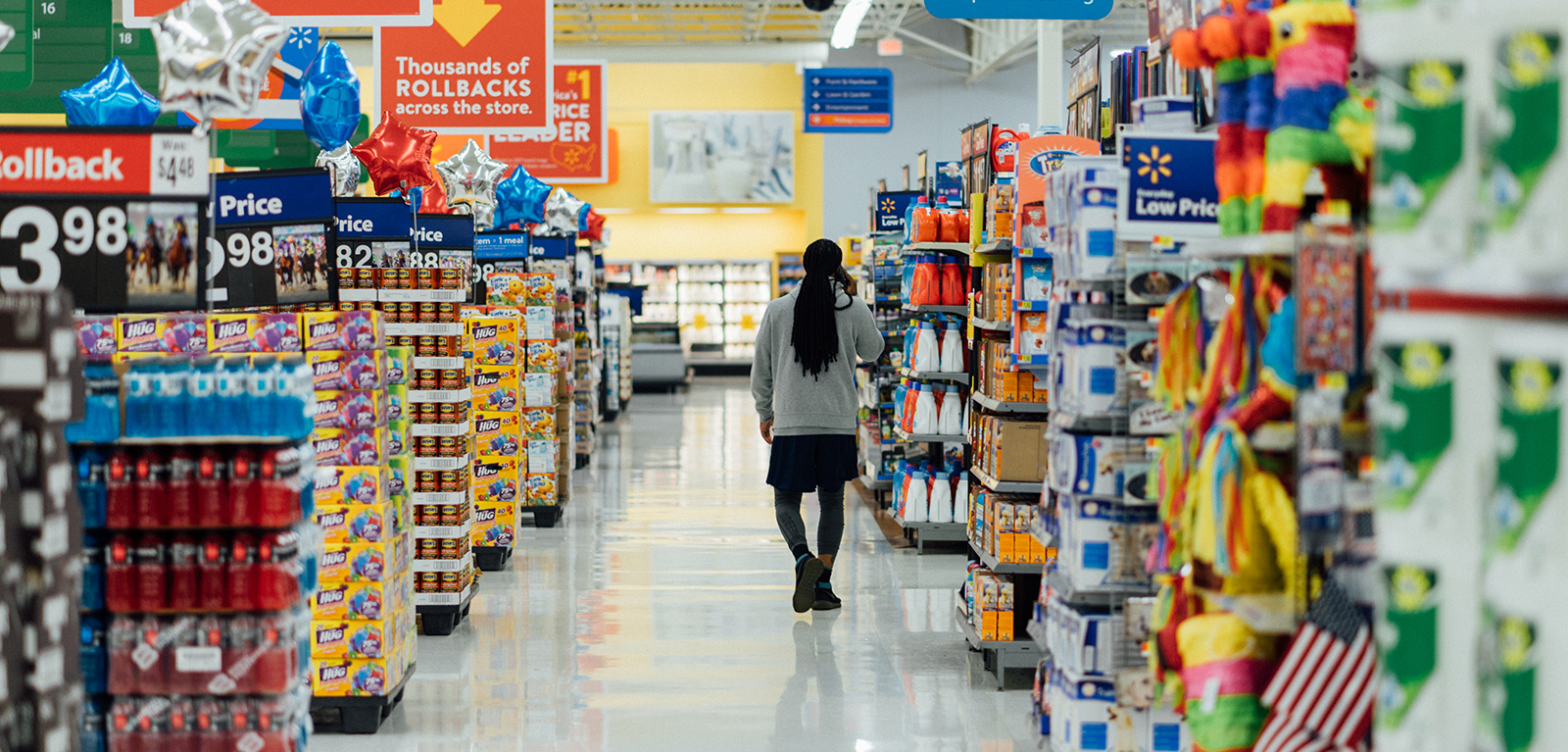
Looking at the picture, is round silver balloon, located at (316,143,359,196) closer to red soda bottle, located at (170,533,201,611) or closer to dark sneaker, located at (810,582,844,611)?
dark sneaker, located at (810,582,844,611)

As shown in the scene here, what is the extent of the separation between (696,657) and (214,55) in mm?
3129

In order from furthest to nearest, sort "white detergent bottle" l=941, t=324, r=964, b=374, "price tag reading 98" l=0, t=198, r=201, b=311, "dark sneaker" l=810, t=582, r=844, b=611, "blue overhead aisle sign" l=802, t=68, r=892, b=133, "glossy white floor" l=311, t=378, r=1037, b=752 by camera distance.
Answer: "blue overhead aisle sign" l=802, t=68, r=892, b=133
"white detergent bottle" l=941, t=324, r=964, b=374
"dark sneaker" l=810, t=582, r=844, b=611
"glossy white floor" l=311, t=378, r=1037, b=752
"price tag reading 98" l=0, t=198, r=201, b=311

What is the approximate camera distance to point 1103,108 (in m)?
5.49

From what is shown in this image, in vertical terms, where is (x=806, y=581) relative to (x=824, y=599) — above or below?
above

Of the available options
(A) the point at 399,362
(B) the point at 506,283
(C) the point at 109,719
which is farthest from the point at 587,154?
(C) the point at 109,719

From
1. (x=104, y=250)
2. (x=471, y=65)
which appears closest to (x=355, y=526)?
(x=104, y=250)

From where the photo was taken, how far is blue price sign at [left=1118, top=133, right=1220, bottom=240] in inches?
134

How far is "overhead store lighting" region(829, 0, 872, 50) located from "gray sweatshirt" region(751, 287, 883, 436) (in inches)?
321

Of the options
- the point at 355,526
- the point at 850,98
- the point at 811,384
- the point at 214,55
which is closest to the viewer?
the point at 214,55

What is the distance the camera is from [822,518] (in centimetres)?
668

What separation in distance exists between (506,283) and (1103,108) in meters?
3.97

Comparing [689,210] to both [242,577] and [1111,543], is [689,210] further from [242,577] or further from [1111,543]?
[242,577]

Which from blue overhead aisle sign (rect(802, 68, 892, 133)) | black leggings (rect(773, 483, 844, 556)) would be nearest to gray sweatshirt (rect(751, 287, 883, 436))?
black leggings (rect(773, 483, 844, 556))

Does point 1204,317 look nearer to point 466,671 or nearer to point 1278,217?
point 1278,217
